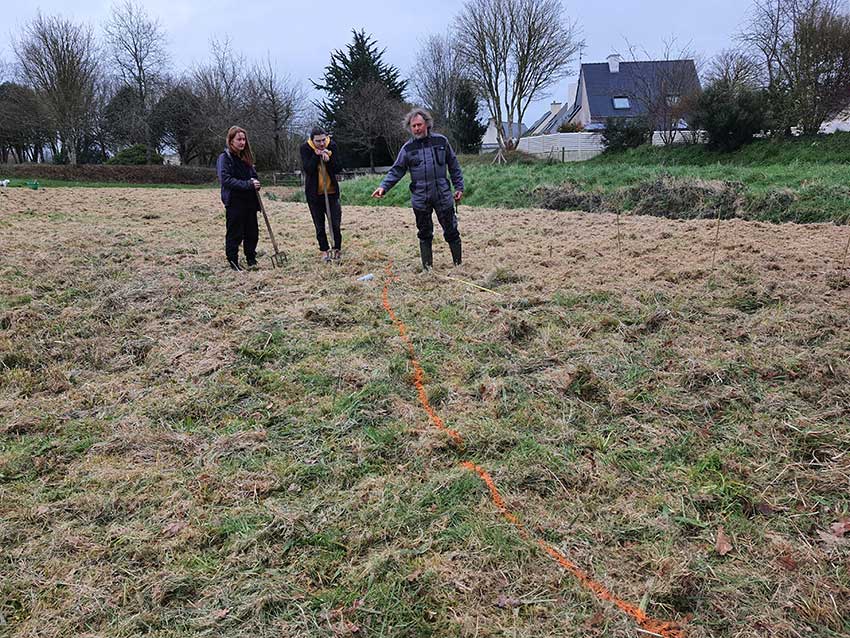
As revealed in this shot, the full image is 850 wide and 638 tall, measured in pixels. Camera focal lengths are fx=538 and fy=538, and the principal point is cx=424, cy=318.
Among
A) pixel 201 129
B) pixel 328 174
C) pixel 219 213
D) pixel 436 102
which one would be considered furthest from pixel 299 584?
pixel 436 102

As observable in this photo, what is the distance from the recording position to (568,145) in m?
25.5

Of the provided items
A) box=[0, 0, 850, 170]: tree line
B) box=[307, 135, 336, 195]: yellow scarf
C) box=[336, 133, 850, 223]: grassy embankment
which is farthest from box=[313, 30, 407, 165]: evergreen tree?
box=[307, 135, 336, 195]: yellow scarf

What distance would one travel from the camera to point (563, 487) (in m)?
2.21

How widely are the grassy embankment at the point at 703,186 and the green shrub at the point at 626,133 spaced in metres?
2.76

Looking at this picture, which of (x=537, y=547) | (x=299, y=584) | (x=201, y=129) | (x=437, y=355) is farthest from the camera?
(x=201, y=129)

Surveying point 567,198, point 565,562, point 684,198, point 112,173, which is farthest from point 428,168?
point 112,173

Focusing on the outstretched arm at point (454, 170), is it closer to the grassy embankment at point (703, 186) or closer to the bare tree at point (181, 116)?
the grassy embankment at point (703, 186)

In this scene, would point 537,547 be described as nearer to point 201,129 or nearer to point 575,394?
point 575,394

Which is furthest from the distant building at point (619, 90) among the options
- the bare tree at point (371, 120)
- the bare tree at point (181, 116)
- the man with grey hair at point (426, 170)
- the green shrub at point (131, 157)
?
the green shrub at point (131, 157)

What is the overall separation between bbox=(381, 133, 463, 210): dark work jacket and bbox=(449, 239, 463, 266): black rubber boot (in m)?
0.47

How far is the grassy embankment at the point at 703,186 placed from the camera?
8.52m

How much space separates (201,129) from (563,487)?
113ft

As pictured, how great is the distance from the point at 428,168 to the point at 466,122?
2736 centimetres

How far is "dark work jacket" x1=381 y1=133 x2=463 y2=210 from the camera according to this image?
5416mm
